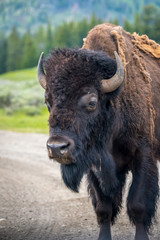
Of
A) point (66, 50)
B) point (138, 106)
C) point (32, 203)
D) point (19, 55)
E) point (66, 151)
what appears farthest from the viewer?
point (19, 55)

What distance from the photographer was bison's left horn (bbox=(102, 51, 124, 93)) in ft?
15.9

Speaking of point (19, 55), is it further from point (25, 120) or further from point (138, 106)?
point (138, 106)

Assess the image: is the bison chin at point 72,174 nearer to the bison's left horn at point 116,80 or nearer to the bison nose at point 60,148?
the bison nose at point 60,148

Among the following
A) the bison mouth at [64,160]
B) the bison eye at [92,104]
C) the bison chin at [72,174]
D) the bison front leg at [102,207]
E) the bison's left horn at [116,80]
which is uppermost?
the bison's left horn at [116,80]

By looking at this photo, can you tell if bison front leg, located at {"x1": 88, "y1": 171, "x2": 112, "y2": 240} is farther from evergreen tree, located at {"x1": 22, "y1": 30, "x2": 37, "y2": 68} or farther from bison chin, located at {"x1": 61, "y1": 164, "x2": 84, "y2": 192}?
evergreen tree, located at {"x1": 22, "y1": 30, "x2": 37, "y2": 68}

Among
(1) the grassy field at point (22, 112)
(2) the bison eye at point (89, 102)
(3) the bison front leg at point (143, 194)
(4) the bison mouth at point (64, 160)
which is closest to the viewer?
(4) the bison mouth at point (64, 160)

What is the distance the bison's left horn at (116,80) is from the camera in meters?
4.84

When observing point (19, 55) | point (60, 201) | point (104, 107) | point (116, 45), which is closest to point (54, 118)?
point (104, 107)

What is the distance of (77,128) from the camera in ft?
15.2

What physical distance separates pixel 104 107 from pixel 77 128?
531 mm

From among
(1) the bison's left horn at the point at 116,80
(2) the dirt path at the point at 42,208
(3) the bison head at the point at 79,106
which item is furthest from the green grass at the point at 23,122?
(1) the bison's left horn at the point at 116,80

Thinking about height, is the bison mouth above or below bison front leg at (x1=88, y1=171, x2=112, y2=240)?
above

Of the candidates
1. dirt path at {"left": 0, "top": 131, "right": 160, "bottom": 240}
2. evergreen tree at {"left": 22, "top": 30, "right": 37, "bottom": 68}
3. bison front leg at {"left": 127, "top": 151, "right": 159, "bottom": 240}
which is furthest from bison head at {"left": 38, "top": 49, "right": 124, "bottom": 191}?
evergreen tree at {"left": 22, "top": 30, "right": 37, "bottom": 68}

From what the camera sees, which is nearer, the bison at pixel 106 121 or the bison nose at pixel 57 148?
the bison nose at pixel 57 148
